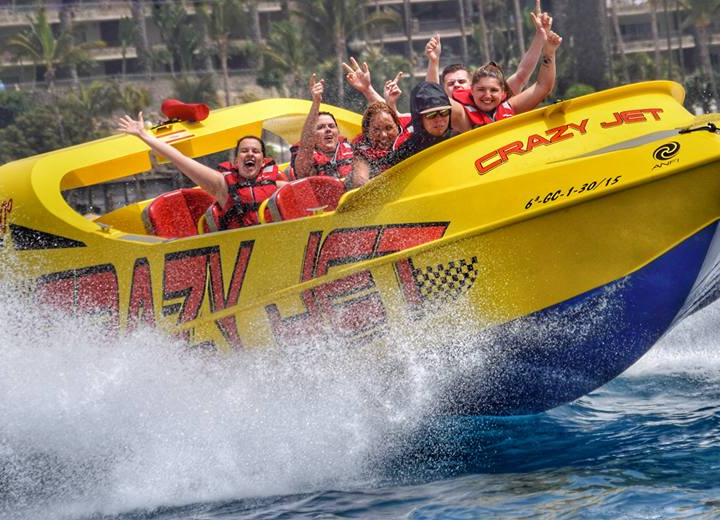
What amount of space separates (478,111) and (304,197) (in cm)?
107

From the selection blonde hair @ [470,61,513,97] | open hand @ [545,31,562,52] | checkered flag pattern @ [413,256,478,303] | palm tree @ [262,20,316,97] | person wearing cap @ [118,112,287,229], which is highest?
palm tree @ [262,20,316,97]

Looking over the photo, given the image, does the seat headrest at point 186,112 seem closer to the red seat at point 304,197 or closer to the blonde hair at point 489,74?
the red seat at point 304,197

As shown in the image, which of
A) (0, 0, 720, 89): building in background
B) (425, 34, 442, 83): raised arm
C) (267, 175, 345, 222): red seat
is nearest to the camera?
(267, 175, 345, 222): red seat

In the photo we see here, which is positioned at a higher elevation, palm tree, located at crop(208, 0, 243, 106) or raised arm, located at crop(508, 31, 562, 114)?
palm tree, located at crop(208, 0, 243, 106)

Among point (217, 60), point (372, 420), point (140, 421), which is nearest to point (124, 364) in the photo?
point (140, 421)

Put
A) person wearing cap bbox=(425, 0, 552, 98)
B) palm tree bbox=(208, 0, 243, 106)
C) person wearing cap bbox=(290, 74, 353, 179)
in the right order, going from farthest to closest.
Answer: palm tree bbox=(208, 0, 243, 106) → person wearing cap bbox=(425, 0, 552, 98) → person wearing cap bbox=(290, 74, 353, 179)

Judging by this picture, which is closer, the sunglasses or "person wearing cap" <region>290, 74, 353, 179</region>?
the sunglasses

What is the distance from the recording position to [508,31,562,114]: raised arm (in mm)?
6020

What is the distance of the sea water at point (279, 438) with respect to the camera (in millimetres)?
5008

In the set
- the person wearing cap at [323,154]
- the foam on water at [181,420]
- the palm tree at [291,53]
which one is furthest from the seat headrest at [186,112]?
the palm tree at [291,53]

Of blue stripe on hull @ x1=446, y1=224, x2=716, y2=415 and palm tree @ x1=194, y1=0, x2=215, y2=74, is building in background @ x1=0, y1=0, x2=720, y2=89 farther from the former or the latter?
blue stripe on hull @ x1=446, y1=224, x2=716, y2=415

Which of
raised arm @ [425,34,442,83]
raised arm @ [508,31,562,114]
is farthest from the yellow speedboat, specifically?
raised arm @ [425,34,442,83]

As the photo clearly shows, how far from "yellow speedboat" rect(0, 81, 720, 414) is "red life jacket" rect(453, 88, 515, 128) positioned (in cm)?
69

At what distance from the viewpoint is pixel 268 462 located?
17.8 feet
